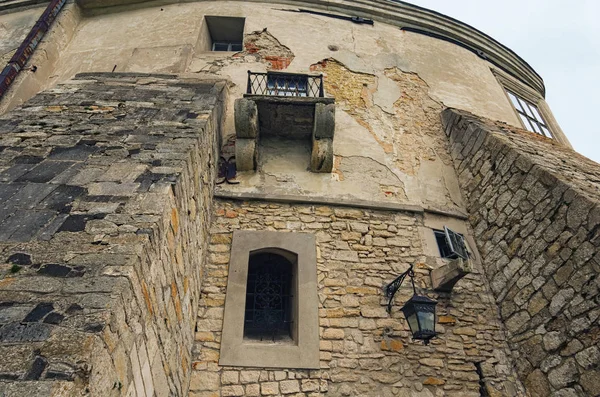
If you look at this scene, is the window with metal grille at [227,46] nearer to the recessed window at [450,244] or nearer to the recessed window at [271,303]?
the recessed window at [271,303]

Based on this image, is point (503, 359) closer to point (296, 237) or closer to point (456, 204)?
point (456, 204)

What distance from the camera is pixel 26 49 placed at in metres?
6.69

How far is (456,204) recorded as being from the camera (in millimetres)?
5297

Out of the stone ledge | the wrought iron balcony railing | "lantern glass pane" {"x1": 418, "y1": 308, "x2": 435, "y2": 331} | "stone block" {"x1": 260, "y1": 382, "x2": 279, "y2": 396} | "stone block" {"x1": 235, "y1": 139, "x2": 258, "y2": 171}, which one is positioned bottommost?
"stone block" {"x1": 260, "y1": 382, "x2": 279, "y2": 396}

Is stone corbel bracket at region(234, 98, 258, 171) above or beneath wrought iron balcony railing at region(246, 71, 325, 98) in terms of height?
beneath

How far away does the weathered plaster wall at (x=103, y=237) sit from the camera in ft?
5.49

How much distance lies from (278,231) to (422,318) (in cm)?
190

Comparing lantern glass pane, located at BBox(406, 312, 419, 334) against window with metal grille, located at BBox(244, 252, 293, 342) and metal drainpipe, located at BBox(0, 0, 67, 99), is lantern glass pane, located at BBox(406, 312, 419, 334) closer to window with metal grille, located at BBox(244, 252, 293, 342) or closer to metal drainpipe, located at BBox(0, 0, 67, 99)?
window with metal grille, located at BBox(244, 252, 293, 342)

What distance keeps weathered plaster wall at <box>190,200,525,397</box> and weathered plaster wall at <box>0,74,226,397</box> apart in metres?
0.30

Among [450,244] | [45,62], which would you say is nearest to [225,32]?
[45,62]

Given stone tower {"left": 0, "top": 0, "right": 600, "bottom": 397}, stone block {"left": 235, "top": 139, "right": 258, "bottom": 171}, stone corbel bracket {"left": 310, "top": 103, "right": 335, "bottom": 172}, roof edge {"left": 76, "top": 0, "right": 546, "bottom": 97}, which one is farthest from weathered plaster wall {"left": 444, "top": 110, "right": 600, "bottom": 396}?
roof edge {"left": 76, "top": 0, "right": 546, "bottom": 97}

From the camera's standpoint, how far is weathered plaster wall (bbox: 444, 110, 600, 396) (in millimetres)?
3340

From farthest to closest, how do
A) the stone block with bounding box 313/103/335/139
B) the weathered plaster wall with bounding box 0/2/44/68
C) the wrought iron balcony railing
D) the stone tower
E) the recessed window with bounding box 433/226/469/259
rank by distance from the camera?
1. the weathered plaster wall with bounding box 0/2/44/68
2. the wrought iron balcony railing
3. the stone block with bounding box 313/103/335/139
4. the recessed window with bounding box 433/226/469/259
5. the stone tower

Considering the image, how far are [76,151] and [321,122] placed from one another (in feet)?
9.59
